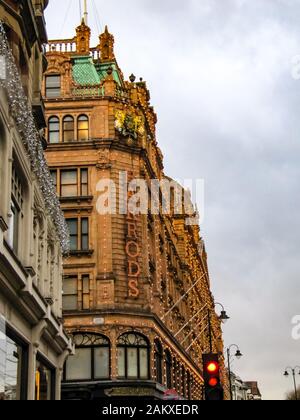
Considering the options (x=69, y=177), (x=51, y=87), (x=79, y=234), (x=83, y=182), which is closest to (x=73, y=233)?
(x=79, y=234)

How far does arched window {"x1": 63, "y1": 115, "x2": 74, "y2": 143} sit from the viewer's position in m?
50.8

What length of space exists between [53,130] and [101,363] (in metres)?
Result: 16.5

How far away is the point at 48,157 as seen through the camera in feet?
164

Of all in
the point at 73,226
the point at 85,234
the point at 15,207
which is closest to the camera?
the point at 15,207

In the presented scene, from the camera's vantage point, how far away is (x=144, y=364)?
154 feet

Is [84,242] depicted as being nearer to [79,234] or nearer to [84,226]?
[79,234]

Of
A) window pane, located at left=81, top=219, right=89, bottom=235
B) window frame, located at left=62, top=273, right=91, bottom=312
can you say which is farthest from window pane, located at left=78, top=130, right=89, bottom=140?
window frame, located at left=62, top=273, right=91, bottom=312

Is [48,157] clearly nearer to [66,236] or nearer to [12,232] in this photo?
[66,236]

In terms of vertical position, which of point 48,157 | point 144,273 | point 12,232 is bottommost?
point 12,232

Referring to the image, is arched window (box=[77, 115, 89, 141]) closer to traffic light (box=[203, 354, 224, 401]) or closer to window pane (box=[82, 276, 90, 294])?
window pane (box=[82, 276, 90, 294])

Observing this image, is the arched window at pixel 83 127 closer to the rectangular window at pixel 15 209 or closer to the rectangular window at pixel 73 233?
the rectangular window at pixel 73 233
